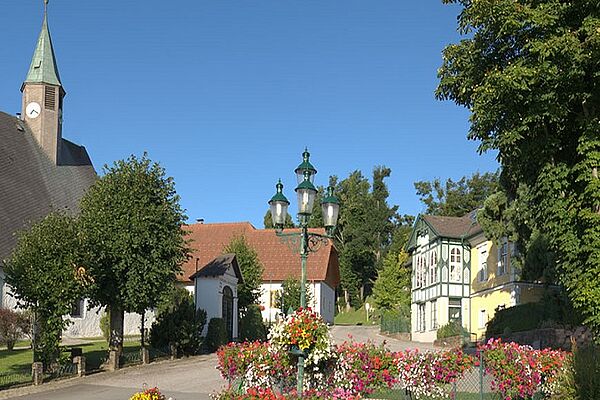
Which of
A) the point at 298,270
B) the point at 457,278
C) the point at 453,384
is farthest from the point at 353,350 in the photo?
the point at 298,270

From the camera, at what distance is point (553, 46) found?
1593cm

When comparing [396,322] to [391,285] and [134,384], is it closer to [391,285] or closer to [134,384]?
[391,285]

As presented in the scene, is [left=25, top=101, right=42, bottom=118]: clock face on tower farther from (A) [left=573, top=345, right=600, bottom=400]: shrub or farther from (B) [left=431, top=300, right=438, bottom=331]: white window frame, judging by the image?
(A) [left=573, top=345, right=600, bottom=400]: shrub

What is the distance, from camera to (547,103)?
16.8 meters

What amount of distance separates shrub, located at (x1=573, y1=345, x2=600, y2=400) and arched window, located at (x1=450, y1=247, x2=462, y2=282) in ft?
100

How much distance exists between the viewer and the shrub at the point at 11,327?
1212 inches

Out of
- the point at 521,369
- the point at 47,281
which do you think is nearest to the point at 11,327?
the point at 47,281

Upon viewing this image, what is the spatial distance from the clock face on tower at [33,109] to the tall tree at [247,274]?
14468 millimetres

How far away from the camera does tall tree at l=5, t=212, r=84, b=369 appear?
74.0ft

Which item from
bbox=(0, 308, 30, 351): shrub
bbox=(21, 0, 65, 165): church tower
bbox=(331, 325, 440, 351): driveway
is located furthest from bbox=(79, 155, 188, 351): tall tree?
bbox=(21, 0, 65, 165): church tower

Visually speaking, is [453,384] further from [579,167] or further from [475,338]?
[475,338]

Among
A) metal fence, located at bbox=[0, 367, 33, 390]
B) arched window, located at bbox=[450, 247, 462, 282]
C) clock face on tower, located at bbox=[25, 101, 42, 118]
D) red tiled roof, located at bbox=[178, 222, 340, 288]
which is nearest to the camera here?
metal fence, located at bbox=[0, 367, 33, 390]

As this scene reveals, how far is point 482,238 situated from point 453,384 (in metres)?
26.6

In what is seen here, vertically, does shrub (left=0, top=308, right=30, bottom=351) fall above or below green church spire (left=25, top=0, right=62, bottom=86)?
below
